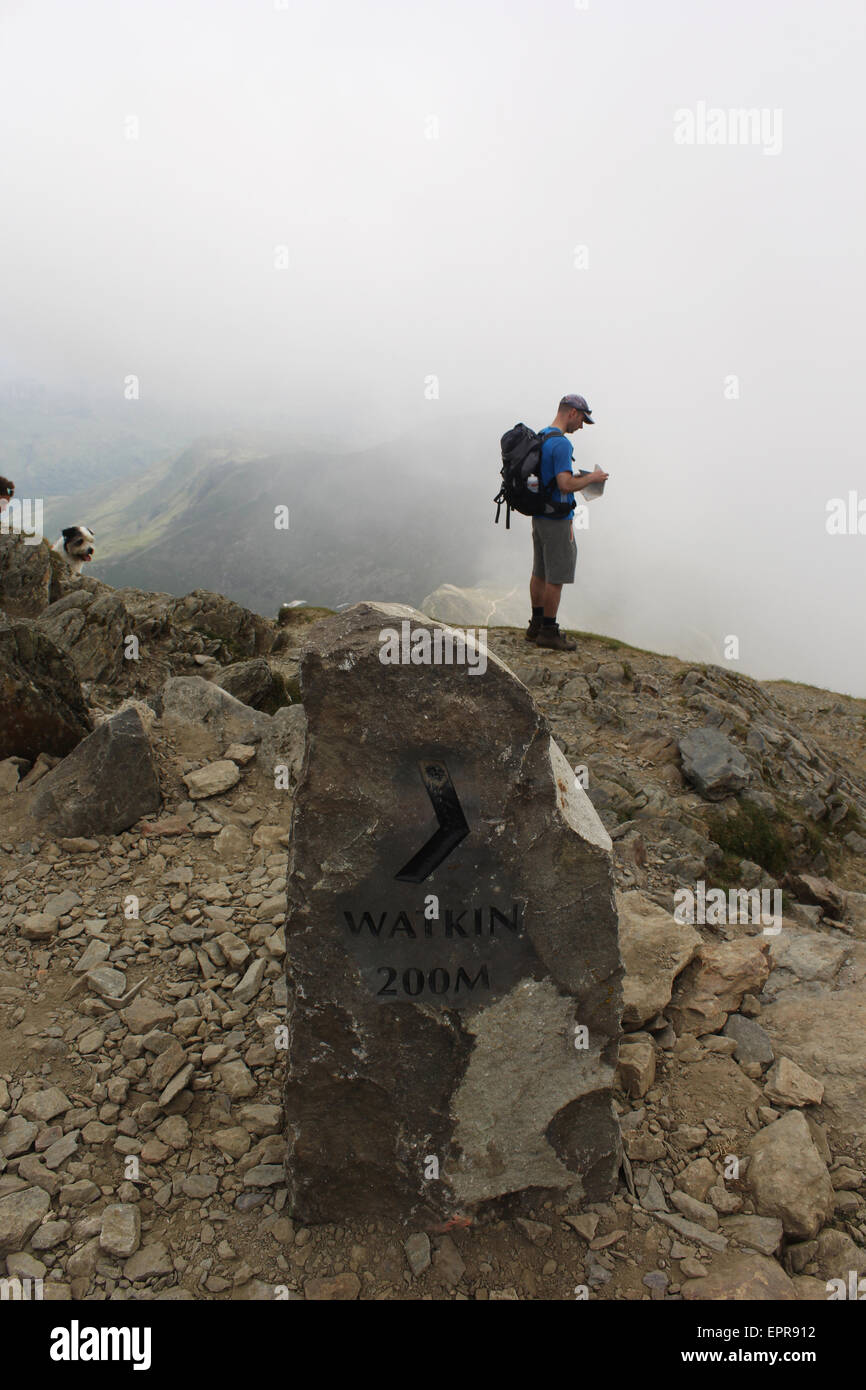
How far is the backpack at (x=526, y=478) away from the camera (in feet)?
39.5

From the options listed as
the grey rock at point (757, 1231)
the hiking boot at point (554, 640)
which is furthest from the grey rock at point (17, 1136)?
the hiking boot at point (554, 640)

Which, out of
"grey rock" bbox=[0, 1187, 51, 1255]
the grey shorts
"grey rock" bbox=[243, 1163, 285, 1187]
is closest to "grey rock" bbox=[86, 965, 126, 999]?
"grey rock" bbox=[0, 1187, 51, 1255]

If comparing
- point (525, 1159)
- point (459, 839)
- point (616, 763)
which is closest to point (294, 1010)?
point (459, 839)

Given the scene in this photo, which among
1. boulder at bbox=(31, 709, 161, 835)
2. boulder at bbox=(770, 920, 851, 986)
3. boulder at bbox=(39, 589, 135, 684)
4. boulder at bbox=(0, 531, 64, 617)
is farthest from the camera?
boulder at bbox=(0, 531, 64, 617)

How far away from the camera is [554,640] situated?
Answer: 1544 cm

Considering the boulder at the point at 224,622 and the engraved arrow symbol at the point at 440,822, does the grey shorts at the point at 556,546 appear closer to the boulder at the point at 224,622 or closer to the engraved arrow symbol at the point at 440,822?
the boulder at the point at 224,622

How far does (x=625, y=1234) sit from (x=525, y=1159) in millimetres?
790

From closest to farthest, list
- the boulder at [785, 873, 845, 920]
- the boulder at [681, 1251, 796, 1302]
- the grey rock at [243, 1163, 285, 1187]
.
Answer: the boulder at [681, 1251, 796, 1302], the grey rock at [243, 1163, 285, 1187], the boulder at [785, 873, 845, 920]

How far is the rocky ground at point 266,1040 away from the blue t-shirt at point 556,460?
14.2 feet

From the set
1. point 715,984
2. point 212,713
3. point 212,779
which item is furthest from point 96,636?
point 715,984

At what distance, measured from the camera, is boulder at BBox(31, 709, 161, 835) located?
26.7 ft

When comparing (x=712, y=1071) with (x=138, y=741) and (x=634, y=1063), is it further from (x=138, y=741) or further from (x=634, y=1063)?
(x=138, y=741)

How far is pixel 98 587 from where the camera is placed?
59.7 feet

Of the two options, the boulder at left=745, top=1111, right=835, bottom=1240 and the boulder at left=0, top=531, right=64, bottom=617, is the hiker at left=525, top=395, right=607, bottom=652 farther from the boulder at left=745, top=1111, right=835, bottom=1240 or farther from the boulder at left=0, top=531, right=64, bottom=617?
the boulder at left=0, top=531, right=64, bottom=617
